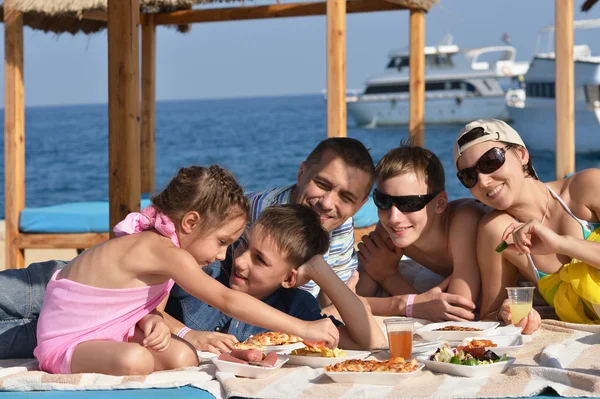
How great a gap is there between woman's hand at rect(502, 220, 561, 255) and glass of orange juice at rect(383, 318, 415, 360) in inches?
32.4

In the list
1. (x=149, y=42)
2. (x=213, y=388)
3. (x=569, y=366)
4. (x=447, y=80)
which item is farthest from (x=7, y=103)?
(x=447, y=80)

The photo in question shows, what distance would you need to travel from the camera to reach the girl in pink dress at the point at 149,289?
370 cm

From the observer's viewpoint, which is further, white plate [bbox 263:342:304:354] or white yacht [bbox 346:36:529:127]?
white yacht [bbox 346:36:529:127]

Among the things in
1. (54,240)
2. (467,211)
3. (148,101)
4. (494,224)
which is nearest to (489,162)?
(494,224)

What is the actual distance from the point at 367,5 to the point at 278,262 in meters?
5.58

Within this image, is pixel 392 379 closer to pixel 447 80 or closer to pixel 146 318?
pixel 146 318

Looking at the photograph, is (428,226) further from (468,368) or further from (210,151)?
(210,151)

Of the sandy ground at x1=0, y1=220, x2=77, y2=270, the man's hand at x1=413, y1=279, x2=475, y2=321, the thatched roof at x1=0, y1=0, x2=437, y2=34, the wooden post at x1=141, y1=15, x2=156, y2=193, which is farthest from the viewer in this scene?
the wooden post at x1=141, y1=15, x2=156, y2=193

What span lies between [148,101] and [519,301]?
7.07 metres

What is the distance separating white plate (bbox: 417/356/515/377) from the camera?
361 centimetres

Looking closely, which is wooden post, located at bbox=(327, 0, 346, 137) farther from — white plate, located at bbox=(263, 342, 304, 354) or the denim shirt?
white plate, located at bbox=(263, 342, 304, 354)

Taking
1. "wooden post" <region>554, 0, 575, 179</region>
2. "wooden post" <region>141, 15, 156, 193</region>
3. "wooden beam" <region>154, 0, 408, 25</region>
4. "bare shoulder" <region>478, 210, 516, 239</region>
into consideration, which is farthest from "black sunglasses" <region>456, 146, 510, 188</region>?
"wooden post" <region>141, 15, 156, 193</region>

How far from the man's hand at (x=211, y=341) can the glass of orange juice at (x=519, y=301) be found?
130 centimetres

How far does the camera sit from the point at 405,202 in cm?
486
